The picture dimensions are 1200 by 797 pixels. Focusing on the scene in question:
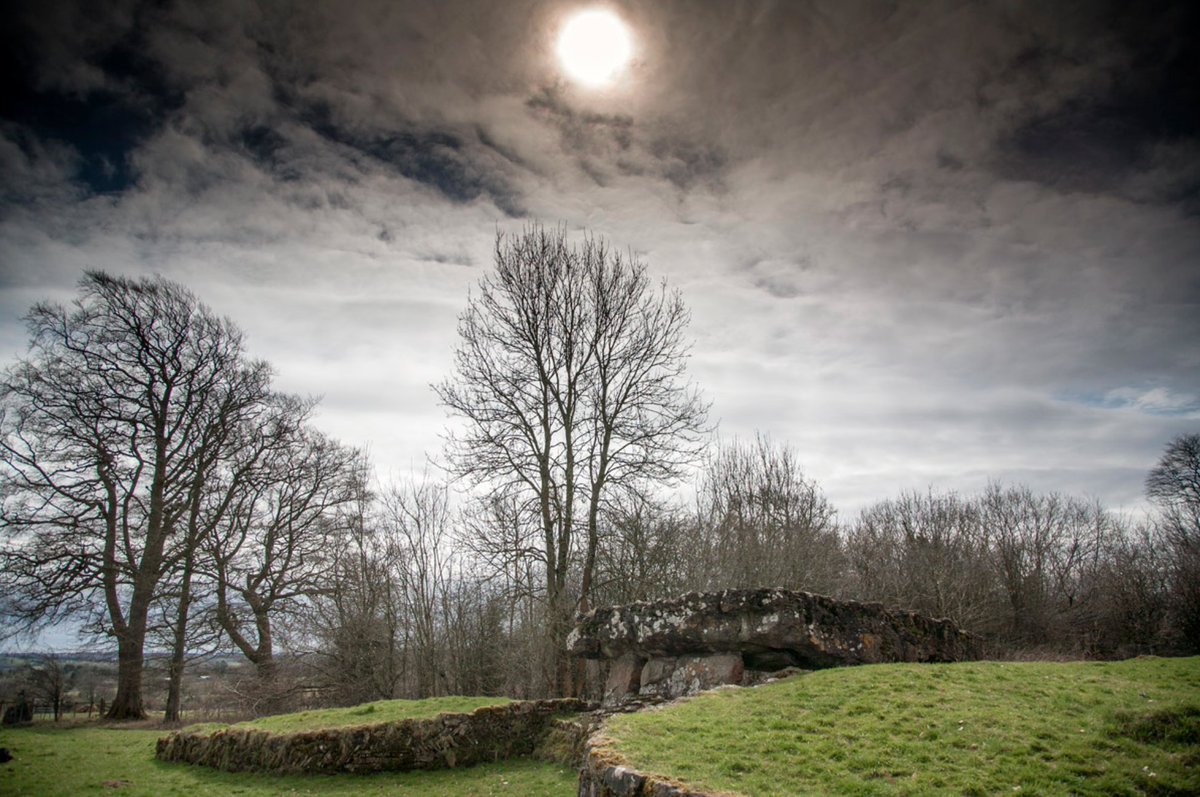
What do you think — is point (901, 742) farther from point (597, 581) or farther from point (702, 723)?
point (597, 581)

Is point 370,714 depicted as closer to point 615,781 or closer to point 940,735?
point 615,781

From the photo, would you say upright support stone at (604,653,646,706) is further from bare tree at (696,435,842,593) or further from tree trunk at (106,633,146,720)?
tree trunk at (106,633,146,720)

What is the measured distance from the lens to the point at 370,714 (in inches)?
574

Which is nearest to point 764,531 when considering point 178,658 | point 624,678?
point 624,678

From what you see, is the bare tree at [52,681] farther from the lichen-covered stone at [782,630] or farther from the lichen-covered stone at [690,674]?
the lichen-covered stone at [782,630]

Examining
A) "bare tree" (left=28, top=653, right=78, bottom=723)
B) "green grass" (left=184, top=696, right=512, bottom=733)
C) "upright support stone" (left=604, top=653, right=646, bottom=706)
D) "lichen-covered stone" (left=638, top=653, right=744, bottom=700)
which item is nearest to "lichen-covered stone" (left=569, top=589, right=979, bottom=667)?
"lichen-covered stone" (left=638, top=653, right=744, bottom=700)

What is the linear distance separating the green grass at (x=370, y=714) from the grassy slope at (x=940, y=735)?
6.54 meters

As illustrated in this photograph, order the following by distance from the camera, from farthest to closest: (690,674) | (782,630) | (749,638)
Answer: (690,674) → (749,638) → (782,630)

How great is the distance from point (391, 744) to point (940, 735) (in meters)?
11.3

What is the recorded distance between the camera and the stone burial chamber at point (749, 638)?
11.8 m

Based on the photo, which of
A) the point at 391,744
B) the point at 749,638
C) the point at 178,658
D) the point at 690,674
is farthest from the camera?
the point at 178,658

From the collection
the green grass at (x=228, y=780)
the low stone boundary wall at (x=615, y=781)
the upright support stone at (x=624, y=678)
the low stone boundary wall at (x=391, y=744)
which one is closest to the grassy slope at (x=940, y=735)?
the low stone boundary wall at (x=615, y=781)

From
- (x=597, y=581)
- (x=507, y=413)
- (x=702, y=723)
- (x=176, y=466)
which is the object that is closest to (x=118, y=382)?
(x=176, y=466)

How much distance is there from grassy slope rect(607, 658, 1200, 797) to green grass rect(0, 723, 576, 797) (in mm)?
3517
